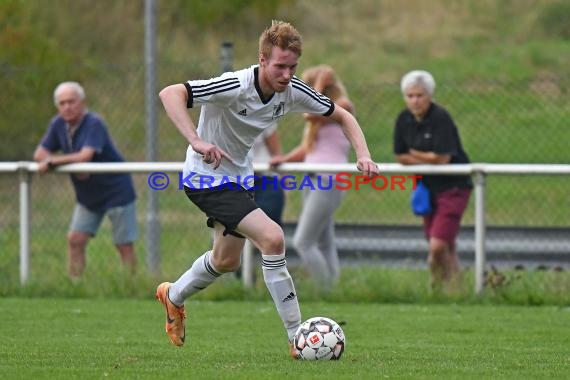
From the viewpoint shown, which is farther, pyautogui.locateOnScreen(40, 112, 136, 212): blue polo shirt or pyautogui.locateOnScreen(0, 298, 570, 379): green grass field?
pyautogui.locateOnScreen(40, 112, 136, 212): blue polo shirt

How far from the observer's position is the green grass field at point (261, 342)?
7113 mm

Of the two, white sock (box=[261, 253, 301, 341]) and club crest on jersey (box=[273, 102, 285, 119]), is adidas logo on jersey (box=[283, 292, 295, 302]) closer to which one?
white sock (box=[261, 253, 301, 341])

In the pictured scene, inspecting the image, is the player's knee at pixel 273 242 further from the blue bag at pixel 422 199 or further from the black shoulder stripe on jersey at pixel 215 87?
the blue bag at pixel 422 199

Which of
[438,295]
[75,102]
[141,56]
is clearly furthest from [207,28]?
[438,295]

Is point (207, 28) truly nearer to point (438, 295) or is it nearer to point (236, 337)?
point (438, 295)

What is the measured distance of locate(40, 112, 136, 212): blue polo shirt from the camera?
40.1 feet

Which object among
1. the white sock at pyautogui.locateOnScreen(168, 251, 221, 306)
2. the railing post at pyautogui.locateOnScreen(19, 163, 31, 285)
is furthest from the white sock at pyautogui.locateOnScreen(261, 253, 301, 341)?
the railing post at pyautogui.locateOnScreen(19, 163, 31, 285)

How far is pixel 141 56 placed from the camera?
20.8m

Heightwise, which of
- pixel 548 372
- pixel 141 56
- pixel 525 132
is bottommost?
pixel 548 372

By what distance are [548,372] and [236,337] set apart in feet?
8.36

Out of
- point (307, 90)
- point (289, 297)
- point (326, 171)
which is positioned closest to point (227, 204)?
point (289, 297)

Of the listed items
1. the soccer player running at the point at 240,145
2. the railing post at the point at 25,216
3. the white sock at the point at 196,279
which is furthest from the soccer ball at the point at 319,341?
the railing post at the point at 25,216

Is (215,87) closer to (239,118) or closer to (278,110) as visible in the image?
(239,118)

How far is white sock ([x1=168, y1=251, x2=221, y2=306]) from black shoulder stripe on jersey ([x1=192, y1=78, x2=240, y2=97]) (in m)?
1.11
